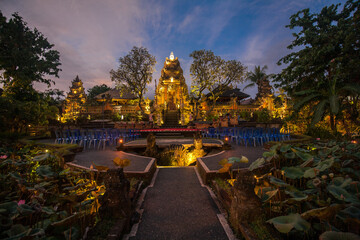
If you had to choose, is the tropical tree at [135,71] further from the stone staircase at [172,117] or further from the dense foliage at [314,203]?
the dense foliage at [314,203]

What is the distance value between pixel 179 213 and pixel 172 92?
2401 centimetres

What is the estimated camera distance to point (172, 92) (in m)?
26.2

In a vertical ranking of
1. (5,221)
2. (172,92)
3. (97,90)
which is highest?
(97,90)

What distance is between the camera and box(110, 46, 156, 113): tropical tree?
1994 cm

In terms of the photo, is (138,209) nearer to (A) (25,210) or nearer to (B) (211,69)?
(A) (25,210)

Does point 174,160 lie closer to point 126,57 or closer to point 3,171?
point 3,171

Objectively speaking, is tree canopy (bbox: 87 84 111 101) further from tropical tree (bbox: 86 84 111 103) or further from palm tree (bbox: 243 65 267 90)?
palm tree (bbox: 243 65 267 90)

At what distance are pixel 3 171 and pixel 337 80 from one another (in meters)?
14.7

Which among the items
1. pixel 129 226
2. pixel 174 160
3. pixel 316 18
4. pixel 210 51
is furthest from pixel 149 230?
pixel 210 51

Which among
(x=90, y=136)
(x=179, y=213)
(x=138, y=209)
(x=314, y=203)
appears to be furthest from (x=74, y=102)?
(x=314, y=203)

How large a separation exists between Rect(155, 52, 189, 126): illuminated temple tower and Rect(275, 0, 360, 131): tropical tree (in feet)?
45.3

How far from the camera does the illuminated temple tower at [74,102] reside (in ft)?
77.3

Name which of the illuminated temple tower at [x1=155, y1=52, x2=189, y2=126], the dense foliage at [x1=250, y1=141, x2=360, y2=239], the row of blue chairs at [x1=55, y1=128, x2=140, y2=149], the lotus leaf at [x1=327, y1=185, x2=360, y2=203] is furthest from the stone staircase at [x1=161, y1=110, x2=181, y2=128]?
the lotus leaf at [x1=327, y1=185, x2=360, y2=203]

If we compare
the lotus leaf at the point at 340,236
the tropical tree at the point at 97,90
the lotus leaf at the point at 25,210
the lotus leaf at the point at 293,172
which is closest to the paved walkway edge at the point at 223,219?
the lotus leaf at the point at 293,172
